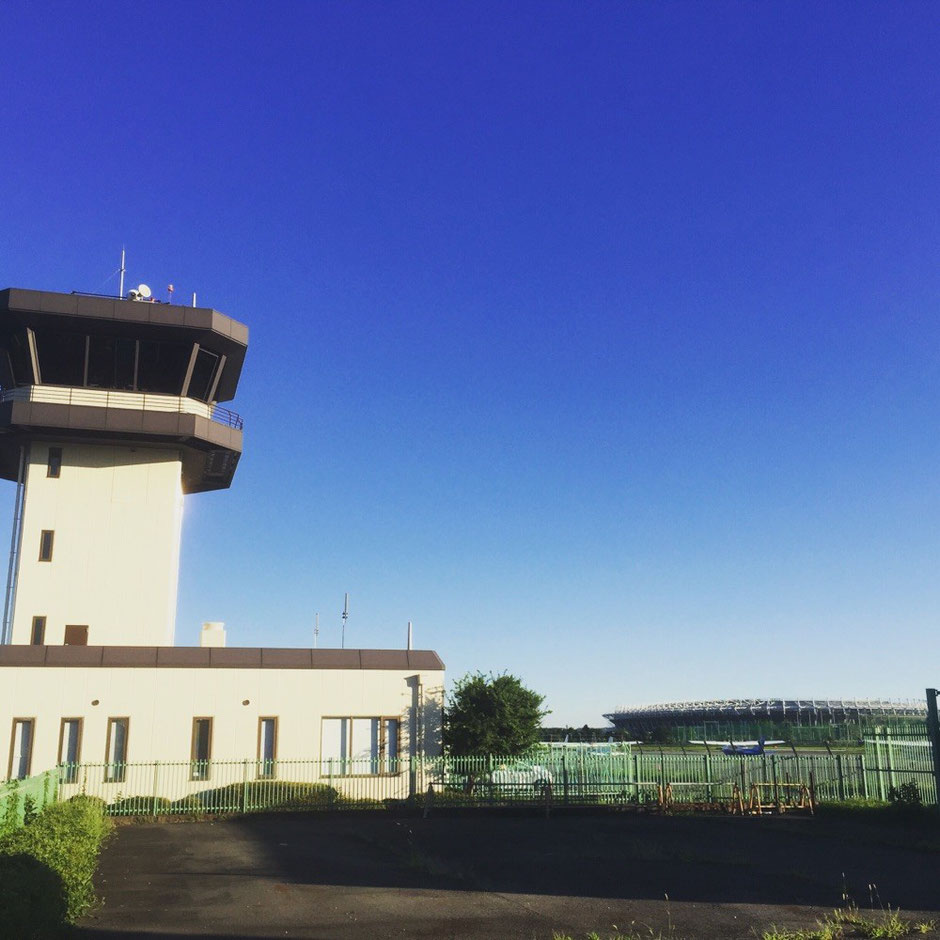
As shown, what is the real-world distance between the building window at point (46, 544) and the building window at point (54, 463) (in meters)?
2.12

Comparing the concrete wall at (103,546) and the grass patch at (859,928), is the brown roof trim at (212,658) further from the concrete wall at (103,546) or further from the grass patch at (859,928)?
the grass patch at (859,928)

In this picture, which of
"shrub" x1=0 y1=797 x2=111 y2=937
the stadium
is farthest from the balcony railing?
the stadium

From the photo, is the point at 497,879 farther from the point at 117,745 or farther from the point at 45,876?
the point at 117,745

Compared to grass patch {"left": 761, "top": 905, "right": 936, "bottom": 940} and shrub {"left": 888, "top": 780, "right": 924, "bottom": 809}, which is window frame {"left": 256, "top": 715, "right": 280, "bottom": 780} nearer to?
shrub {"left": 888, "top": 780, "right": 924, "bottom": 809}

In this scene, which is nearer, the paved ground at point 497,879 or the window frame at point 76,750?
the paved ground at point 497,879

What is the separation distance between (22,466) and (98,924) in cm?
2596

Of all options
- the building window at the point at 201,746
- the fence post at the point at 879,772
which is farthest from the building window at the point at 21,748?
the fence post at the point at 879,772

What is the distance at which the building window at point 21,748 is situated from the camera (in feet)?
92.3

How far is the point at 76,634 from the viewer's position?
1291 inches

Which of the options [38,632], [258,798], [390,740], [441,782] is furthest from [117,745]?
[441,782]

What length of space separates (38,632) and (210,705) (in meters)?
7.37

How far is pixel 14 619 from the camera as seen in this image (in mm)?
32188

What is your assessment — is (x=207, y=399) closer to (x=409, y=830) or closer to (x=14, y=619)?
(x=14, y=619)

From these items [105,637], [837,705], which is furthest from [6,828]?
[837,705]
